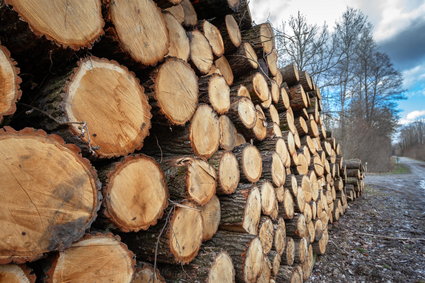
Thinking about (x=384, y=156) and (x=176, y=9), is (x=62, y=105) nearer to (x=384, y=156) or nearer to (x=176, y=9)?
(x=176, y=9)

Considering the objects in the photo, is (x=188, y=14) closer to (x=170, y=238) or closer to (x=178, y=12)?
(x=178, y=12)

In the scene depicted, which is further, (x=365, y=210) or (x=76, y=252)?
(x=365, y=210)

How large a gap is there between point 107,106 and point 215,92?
1.05 metres

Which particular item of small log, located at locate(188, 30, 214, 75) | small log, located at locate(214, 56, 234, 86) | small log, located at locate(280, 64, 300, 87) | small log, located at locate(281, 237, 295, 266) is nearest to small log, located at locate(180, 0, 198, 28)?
small log, located at locate(188, 30, 214, 75)

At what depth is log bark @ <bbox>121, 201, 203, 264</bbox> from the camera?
145 cm

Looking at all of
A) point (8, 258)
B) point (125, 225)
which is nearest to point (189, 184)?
point (125, 225)

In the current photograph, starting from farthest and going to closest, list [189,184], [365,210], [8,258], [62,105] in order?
[365,210], [189,184], [62,105], [8,258]

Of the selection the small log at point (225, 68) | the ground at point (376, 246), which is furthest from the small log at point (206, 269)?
the ground at point (376, 246)

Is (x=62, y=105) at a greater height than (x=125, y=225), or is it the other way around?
(x=62, y=105)

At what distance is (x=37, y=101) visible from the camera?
110 centimetres

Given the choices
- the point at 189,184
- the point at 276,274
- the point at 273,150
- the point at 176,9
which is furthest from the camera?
the point at 273,150

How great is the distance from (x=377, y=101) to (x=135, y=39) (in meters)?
22.2

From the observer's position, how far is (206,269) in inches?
63.9

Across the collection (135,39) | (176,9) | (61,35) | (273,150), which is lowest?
(273,150)
